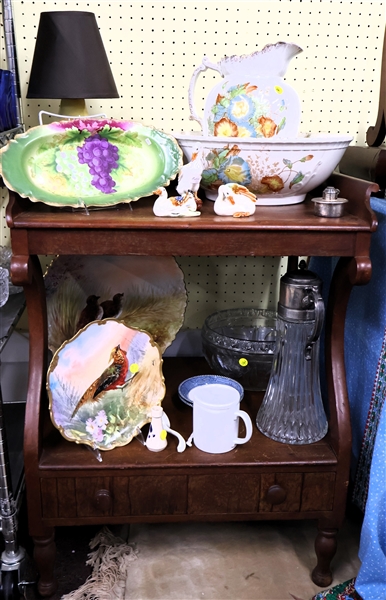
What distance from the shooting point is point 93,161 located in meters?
1.00

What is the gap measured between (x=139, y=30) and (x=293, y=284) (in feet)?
2.38

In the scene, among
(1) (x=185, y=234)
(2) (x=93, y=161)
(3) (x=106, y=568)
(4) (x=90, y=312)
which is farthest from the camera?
(4) (x=90, y=312)

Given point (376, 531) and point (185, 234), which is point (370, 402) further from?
point (185, 234)

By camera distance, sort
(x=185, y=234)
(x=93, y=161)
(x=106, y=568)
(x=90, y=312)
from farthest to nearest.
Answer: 1. (x=90, y=312)
2. (x=106, y=568)
3. (x=93, y=161)
4. (x=185, y=234)

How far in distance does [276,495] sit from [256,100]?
75 centimetres

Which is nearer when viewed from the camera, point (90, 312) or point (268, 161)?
point (268, 161)

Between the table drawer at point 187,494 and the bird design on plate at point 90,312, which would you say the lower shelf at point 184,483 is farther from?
the bird design on plate at point 90,312

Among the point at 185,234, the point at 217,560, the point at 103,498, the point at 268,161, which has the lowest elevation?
the point at 217,560

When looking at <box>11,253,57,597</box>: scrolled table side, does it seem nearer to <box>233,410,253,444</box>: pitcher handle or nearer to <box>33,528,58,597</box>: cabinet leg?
<box>33,528,58,597</box>: cabinet leg

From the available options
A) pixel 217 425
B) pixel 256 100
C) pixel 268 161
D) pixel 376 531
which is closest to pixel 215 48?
pixel 256 100

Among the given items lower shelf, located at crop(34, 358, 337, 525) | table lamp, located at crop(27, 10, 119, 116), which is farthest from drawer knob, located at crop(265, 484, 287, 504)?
table lamp, located at crop(27, 10, 119, 116)

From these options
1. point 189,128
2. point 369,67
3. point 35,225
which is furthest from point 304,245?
point 369,67

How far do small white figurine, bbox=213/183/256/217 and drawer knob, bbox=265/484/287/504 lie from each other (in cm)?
52

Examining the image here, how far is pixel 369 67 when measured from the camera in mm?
1304
